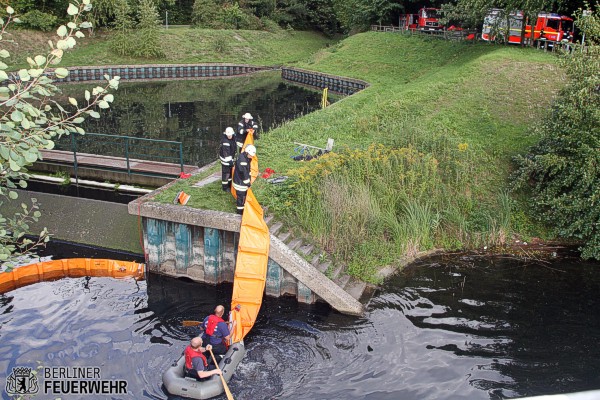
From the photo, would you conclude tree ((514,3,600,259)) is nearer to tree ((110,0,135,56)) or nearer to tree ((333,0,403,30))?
tree ((333,0,403,30))

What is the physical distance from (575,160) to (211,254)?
1092 centimetres

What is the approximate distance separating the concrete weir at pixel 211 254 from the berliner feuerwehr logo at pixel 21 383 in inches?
177

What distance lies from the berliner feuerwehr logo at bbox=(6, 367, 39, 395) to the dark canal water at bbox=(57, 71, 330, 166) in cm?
967

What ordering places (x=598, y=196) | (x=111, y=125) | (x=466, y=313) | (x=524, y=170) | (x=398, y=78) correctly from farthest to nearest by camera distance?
1. (x=398, y=78)
2. (x=111, y=125)
3. (x=524, y=170)
4. (x=598, y=196)
5. (x=466, y=313)

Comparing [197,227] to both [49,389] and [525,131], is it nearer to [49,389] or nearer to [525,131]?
[49,389]

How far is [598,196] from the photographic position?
15.0 meters

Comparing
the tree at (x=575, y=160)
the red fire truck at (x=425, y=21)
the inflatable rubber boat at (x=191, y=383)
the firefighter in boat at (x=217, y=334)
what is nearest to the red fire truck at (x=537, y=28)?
the red fire truck at (x=425, y=21)

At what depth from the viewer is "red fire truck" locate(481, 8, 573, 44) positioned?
32188mm

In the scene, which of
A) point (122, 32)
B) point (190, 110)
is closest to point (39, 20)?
point (122, 32)

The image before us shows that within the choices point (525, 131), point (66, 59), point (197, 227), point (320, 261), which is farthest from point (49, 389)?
point (66, 59)

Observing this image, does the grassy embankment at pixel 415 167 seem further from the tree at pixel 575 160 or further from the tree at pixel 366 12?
the tree at pixel 366 12

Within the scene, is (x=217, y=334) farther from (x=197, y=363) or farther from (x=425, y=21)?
(x=425, y=21)

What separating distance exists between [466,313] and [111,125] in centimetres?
2160

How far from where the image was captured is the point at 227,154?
14.2 metres
